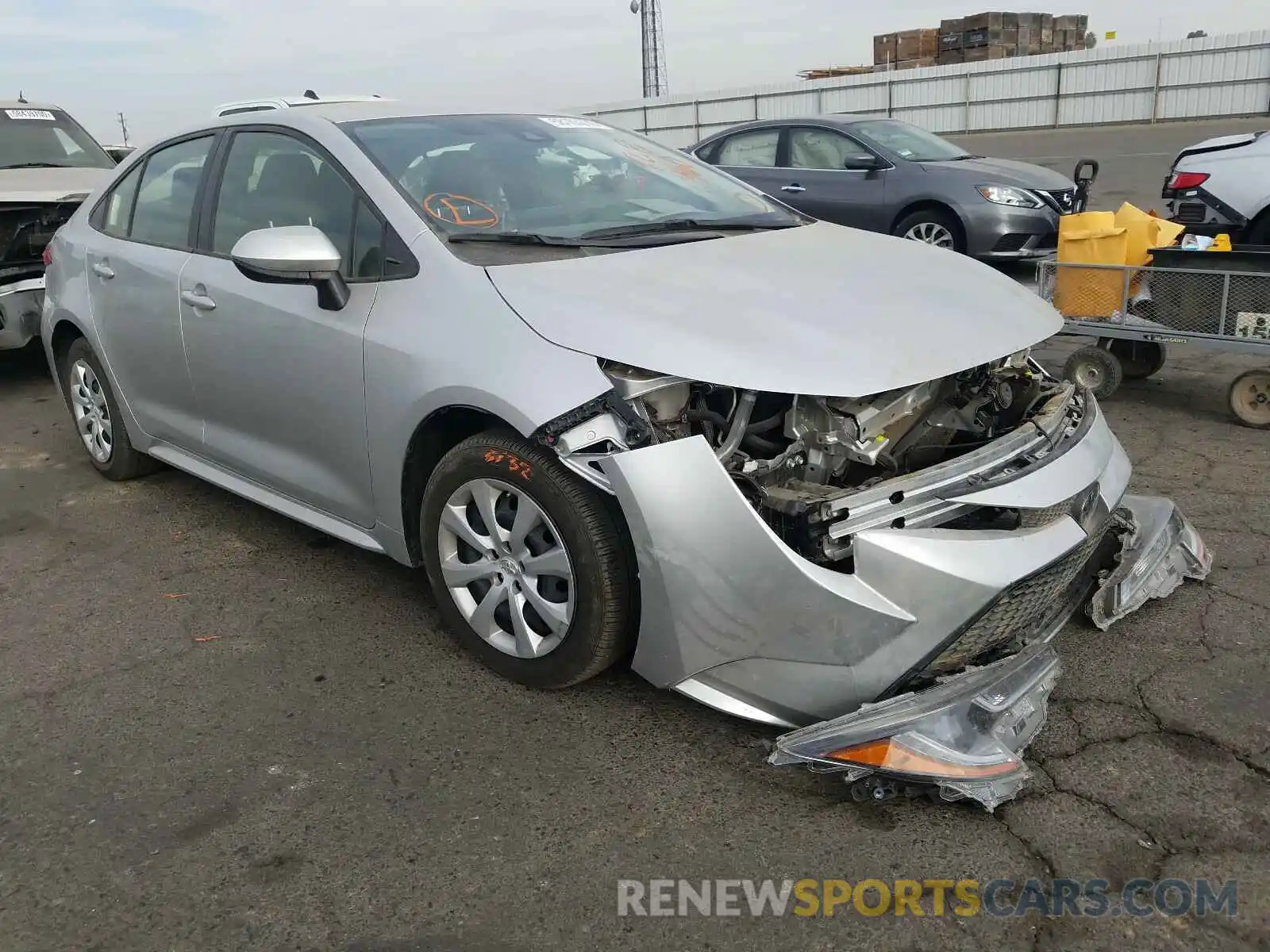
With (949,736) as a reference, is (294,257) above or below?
above

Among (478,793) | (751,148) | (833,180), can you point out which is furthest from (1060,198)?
(478,793)

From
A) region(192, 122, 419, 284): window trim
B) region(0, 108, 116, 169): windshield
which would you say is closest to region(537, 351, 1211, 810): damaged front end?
region(192, 122, 419, 284): window trim

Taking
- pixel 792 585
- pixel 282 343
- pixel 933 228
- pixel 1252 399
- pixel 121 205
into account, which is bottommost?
pixel 1252 399

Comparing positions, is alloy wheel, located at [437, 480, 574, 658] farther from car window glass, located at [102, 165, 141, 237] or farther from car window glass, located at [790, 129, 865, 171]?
car window glass, located at [790, 129, 865, 171]

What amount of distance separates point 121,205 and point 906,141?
7.44 meters

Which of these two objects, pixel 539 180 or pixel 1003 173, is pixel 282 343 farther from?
pixel 1003 173

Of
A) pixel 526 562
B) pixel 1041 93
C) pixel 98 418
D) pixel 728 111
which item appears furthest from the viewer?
pixel 728 111

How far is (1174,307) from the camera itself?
5617 millimetres

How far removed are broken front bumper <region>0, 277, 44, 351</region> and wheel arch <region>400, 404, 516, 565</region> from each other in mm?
4874

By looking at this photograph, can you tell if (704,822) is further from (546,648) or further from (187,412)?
(187,412)

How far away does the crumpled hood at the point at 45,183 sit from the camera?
7.15m

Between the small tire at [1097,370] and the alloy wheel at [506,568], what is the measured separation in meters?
4.23

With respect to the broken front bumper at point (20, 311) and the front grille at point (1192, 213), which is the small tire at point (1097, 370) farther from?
the broken front bumper at point (20, 311)

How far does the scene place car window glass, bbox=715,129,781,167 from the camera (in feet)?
33.9
